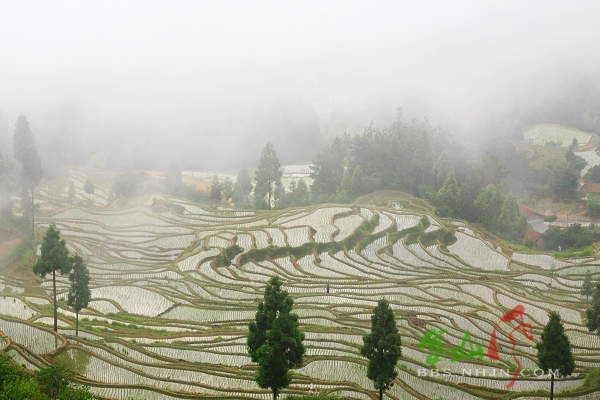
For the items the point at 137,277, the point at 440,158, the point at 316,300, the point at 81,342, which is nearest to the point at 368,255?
the point at 316,300

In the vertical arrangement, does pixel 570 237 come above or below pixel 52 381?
below

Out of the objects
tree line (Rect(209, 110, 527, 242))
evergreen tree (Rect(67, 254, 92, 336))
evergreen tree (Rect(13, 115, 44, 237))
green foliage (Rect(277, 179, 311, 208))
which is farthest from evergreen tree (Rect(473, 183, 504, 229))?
evergreen tree (Rect(67, 254, 92, 336))

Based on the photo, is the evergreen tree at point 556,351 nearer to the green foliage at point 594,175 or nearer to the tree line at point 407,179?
the tree line at point 407,179

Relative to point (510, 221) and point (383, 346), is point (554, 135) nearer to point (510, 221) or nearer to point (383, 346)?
point (510, 221)

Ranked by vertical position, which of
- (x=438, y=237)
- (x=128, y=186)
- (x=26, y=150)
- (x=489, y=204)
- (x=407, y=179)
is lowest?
(x=438, y=237)

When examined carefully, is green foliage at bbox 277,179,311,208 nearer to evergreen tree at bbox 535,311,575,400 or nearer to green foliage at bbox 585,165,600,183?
green foliage at bbox 585,165,600,183

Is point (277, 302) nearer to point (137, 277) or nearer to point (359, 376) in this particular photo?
point (359, 376)

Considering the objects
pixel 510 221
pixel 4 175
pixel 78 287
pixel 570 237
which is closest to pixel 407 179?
pixel 510 221
